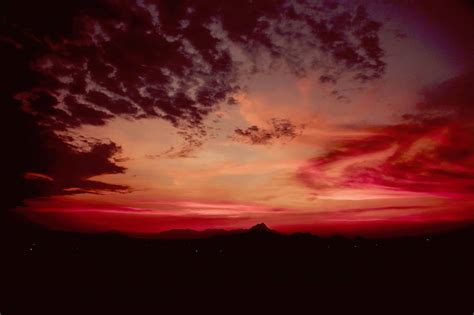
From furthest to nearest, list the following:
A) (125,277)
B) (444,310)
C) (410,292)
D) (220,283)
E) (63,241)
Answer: (63,241)
(125,277)
(220,283)
(410,292)
(444,310)

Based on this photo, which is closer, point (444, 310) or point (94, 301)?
point (444, 310)

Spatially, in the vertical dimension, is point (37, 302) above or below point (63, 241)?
below

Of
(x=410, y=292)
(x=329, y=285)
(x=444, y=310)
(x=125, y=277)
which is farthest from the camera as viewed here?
(x=125, y=277)

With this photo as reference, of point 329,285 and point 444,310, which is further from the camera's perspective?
point 329,285

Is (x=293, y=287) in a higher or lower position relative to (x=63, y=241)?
lower

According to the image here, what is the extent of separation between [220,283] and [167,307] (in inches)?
273

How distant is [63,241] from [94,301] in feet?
303

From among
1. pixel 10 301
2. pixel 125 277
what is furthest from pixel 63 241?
pixel 10 301

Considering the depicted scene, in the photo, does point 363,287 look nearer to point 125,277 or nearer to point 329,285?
point 329,285

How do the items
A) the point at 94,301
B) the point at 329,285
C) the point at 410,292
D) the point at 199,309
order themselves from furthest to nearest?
the point at 329,285, the point at 410,292, the point at 94,301, the point at 199,309

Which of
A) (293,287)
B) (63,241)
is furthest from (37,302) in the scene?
(63,241)

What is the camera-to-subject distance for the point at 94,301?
14.9 m

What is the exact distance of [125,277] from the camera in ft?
74.8

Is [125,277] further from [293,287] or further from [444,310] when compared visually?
[444,310]
